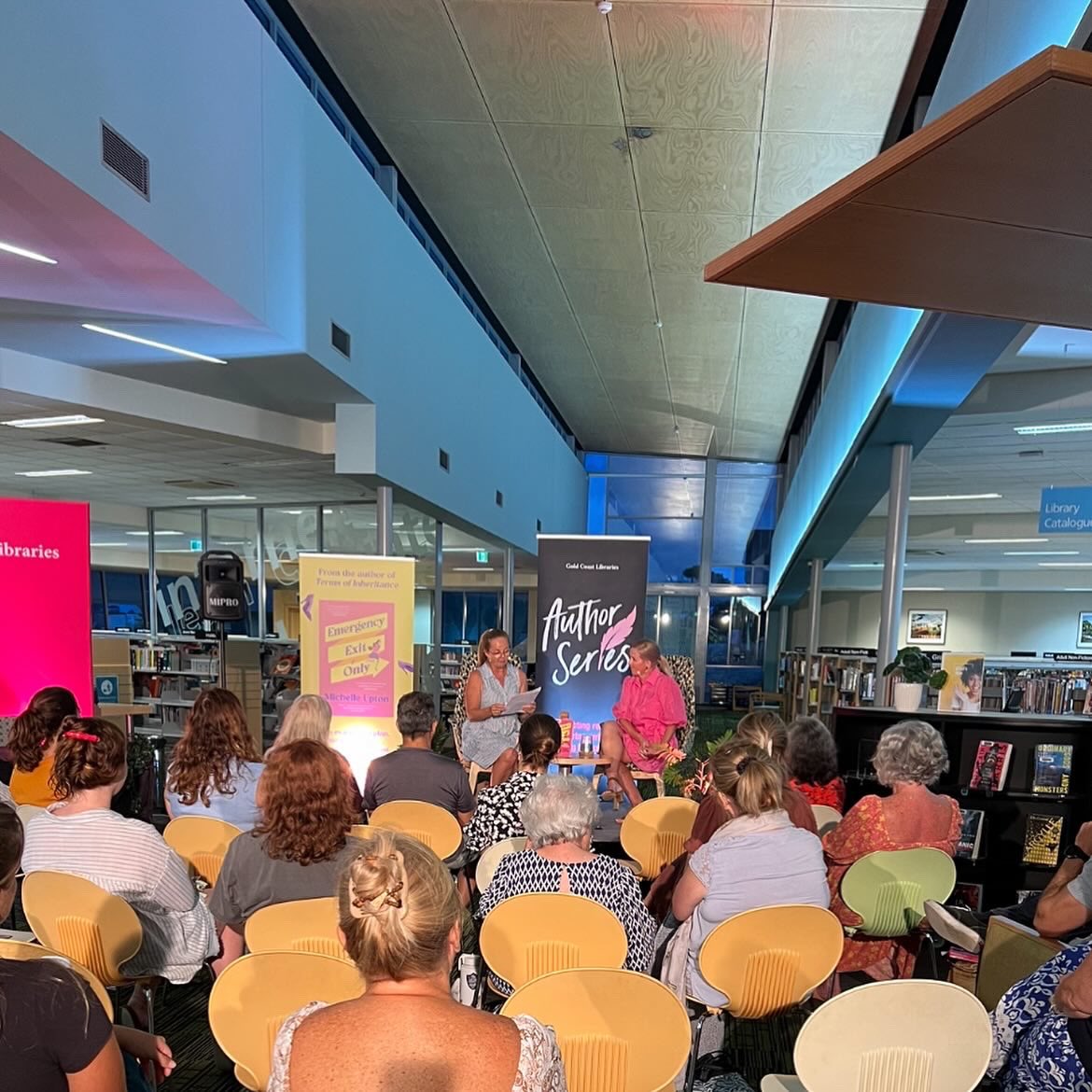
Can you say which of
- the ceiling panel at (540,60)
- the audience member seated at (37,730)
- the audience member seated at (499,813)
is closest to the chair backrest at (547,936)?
the audience member seated at (499,813)

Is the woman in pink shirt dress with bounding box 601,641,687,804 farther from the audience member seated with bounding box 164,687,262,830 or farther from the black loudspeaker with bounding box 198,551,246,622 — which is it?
the black loudspeaker with bounding box 198,551,246,622

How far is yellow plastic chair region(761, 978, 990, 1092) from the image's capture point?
71.2 inches

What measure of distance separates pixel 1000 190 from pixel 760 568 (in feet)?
56.1

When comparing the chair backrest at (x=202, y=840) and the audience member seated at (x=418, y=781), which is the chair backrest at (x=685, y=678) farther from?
the chair backrest at (x=202, y=840)

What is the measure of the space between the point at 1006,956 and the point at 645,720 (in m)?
3.53

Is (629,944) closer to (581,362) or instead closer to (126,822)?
(126,822)

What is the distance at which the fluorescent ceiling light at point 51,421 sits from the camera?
5.77 m

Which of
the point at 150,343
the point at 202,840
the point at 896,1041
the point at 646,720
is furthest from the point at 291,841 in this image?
the point at 646,720

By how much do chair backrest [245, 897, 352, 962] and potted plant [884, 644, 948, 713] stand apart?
11.6 ft

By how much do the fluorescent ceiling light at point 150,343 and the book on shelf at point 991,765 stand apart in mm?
4960

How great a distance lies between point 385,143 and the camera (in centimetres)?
670

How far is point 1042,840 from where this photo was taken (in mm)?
4574

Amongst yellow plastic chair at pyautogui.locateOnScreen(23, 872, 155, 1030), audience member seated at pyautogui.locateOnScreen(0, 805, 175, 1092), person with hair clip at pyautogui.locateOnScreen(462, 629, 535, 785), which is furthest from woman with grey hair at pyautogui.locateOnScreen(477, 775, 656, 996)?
person with hair clip at pyautogui.locateOnScreen(462, 629, 535, 785)

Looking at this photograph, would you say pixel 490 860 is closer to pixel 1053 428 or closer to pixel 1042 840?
pixel 1042 840
